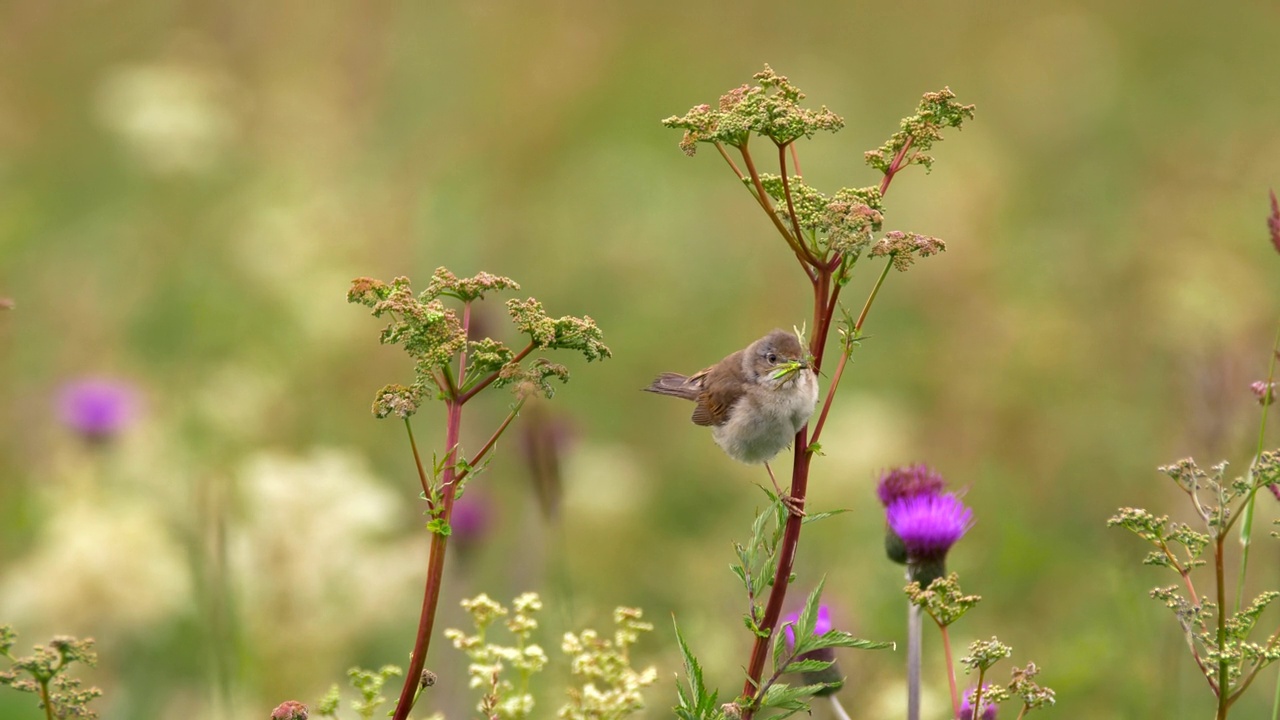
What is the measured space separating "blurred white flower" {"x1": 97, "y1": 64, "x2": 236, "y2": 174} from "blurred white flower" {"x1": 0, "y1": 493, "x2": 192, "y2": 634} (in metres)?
2.46

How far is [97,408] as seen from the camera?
482 cm

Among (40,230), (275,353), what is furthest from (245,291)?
(40,230)

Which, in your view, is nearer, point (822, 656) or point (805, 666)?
point (805, 666)

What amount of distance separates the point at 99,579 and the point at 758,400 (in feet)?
6.16

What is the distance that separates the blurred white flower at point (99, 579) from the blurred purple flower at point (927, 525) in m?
2.32

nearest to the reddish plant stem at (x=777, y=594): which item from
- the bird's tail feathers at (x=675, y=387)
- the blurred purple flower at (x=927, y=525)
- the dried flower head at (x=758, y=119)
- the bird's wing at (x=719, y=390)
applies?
the dried flower head at (x=758, y=119)

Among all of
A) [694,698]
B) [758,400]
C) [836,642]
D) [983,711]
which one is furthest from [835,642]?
[758,400]

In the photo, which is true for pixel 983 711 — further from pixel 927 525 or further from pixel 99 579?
pixel 99 579

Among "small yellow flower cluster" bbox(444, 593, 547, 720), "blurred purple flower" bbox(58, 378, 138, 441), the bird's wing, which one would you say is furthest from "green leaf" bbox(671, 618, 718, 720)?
"blurred purple flower" bbox(58, 378, 138, 441)

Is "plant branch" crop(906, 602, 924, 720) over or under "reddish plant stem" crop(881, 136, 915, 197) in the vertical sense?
under

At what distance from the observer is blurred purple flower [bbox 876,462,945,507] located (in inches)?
98.0

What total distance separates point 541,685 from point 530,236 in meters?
4.34

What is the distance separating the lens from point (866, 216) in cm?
182

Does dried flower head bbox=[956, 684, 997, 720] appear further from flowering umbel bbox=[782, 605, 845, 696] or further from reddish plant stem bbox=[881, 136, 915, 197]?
reddish plant stem bbox=[881, 136, 915, 197]
